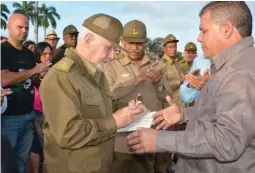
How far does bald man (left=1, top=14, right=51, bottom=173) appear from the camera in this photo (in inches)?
190

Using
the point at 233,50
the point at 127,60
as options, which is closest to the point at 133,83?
the point at 127,60

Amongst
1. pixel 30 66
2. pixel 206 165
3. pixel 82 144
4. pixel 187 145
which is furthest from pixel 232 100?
pixel 30 66

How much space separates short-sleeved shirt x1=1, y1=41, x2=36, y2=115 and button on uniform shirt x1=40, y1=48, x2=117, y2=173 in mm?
2199

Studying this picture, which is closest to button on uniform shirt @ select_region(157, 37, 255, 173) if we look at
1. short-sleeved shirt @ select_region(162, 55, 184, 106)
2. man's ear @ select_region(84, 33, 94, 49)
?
man's ear @ select_region(84, 33, 94, 49)

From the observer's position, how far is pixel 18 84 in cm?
499

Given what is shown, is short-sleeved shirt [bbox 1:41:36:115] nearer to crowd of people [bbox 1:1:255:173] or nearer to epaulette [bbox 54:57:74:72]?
crowd of people [bbox 1:1:255:173]

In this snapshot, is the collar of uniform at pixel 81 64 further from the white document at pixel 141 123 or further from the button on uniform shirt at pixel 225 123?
the button on uniform shirt at pixel 225 123

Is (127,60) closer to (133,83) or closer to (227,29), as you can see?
(133,83)

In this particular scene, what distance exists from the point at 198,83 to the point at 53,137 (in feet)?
4.38

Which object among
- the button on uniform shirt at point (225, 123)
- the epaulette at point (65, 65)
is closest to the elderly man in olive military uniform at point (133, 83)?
the epaulette at point (65, 65)

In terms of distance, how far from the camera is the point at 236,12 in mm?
2309

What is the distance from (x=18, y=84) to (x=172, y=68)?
3.22 metres

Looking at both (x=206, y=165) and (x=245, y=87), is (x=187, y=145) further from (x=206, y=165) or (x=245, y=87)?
(x=245, y=87)

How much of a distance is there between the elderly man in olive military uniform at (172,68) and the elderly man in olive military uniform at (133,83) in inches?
41.2
